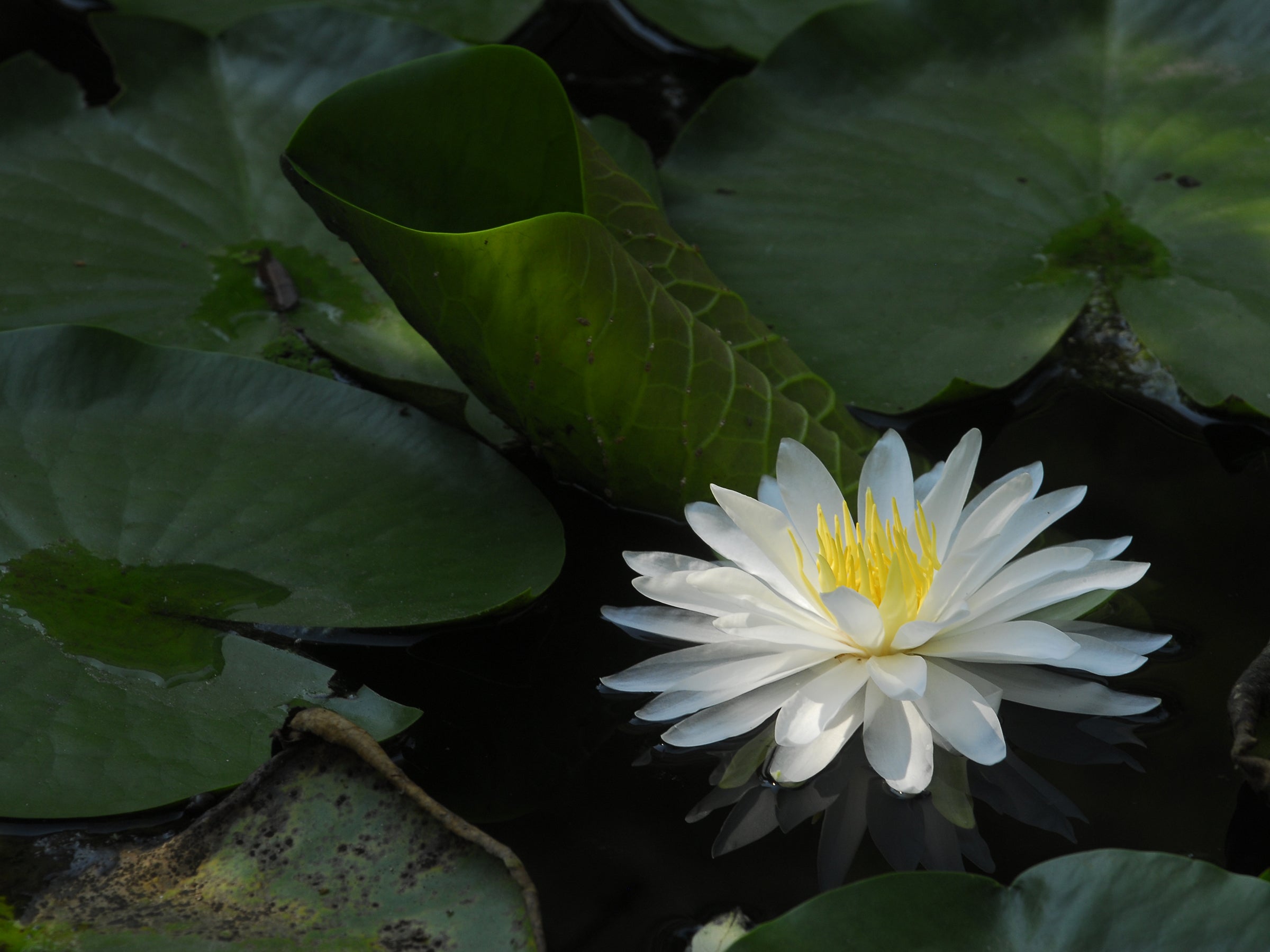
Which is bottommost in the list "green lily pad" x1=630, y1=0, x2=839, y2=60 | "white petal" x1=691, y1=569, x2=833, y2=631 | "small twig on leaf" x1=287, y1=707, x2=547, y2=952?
"small twig on leaf" x1=287, y1=707, x2=547, y2=952

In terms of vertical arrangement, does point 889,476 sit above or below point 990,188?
below

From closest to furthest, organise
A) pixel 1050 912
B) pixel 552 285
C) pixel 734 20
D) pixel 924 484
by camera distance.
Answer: pixel 1050 912 < pixel 552 285 < pixel 924 484 < pixel 734 20

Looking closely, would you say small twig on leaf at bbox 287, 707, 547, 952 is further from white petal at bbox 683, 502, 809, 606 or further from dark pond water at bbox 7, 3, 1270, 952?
white petal at bbox 683, 502, 809, 606

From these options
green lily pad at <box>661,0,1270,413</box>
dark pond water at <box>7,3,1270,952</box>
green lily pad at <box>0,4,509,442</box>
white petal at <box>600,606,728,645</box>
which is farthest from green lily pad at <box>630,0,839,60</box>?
white petal at <box>600,606,728,645</box>

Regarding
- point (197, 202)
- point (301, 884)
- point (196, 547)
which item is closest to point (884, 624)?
point (301, 884)

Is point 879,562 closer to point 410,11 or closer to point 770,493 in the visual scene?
point 770,493

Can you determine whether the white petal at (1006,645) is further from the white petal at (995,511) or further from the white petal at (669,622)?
the white petal at (669,622)

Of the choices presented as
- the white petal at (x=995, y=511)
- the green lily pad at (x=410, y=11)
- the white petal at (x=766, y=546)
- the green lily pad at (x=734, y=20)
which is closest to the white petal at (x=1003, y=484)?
the white petal at (x=995, y=511)

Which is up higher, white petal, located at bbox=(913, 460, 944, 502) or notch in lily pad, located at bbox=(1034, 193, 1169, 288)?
notch in lily pad, located at bbox=(1034, 193, 1169, 288)
